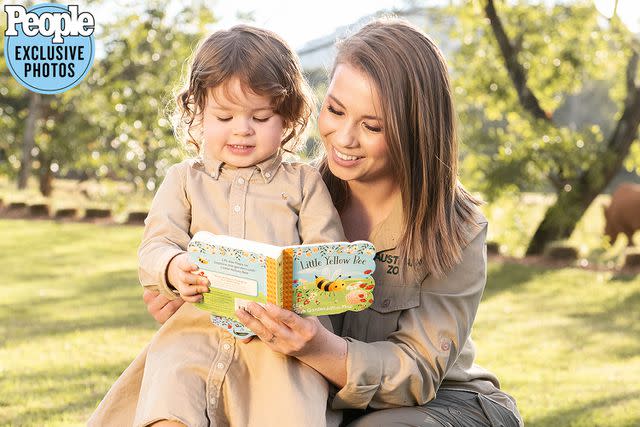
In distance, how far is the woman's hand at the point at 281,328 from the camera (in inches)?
91.0

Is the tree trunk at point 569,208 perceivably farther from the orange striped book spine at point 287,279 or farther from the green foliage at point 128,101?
the orange striped book spine at point 287,279

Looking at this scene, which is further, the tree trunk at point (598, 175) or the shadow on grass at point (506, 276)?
the tree trunk at point (598, 175)

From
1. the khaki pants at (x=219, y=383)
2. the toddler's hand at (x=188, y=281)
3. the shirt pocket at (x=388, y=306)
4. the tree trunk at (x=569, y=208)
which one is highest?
the toddler's hand at (x=188, y=281)

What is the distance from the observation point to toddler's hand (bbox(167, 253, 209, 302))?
7.76 ft

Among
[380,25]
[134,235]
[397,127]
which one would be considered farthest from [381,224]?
[134,235]

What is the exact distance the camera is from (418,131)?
2.66 metres

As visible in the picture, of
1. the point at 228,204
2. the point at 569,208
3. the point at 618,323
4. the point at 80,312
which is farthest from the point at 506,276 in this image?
the point at 228,204

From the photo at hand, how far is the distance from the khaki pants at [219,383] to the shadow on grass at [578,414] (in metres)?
2.62

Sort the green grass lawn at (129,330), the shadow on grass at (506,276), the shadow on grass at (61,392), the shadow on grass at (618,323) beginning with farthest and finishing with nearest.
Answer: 1. the shadow on grass at (506,276)
2. the shadow on grass at (618,323)
3. the green grass lawn at (129,330)
4. the shadow on grass at (61,392)

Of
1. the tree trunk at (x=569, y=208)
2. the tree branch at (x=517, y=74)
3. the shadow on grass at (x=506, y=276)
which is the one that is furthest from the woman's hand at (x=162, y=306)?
the tree branch at (x=517, y=74)

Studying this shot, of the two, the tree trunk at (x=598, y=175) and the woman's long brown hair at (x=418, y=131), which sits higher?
the woman's long brown hair at (x=418, y=131)

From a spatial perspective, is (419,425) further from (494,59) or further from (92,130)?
(92,130)

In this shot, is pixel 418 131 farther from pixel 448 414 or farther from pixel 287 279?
pixel 448 414

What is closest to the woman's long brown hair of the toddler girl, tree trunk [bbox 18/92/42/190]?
the toddler girl
